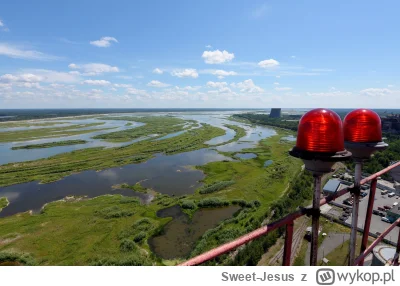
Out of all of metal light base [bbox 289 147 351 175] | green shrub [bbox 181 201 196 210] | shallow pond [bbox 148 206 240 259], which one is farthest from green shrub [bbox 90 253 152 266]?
metal light base [bbox 289 147 351 175]

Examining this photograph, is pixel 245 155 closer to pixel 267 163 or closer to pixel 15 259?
pixel 267 163

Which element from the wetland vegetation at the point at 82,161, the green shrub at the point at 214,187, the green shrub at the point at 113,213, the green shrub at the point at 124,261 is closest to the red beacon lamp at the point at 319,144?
the green shrub at the point at 124,261

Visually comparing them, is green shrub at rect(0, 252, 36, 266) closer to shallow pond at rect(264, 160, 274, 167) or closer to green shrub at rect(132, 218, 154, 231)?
green shrub at rect(132, 218, 154, 231)

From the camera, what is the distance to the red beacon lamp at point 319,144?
1.77 m

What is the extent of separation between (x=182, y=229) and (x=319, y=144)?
14794mm

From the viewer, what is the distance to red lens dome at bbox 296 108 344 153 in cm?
178

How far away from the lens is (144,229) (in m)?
15.1

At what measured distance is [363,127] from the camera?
89.6 inches

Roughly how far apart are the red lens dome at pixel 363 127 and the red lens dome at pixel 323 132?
62 cm

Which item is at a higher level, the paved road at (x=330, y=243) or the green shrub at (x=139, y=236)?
the green shrub at (x=139, y=236)

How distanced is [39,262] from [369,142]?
14731mm

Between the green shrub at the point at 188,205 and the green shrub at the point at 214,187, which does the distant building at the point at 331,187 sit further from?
the green shrub at the point at 188,205

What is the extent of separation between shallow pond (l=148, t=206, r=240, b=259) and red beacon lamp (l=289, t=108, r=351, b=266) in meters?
12.3
